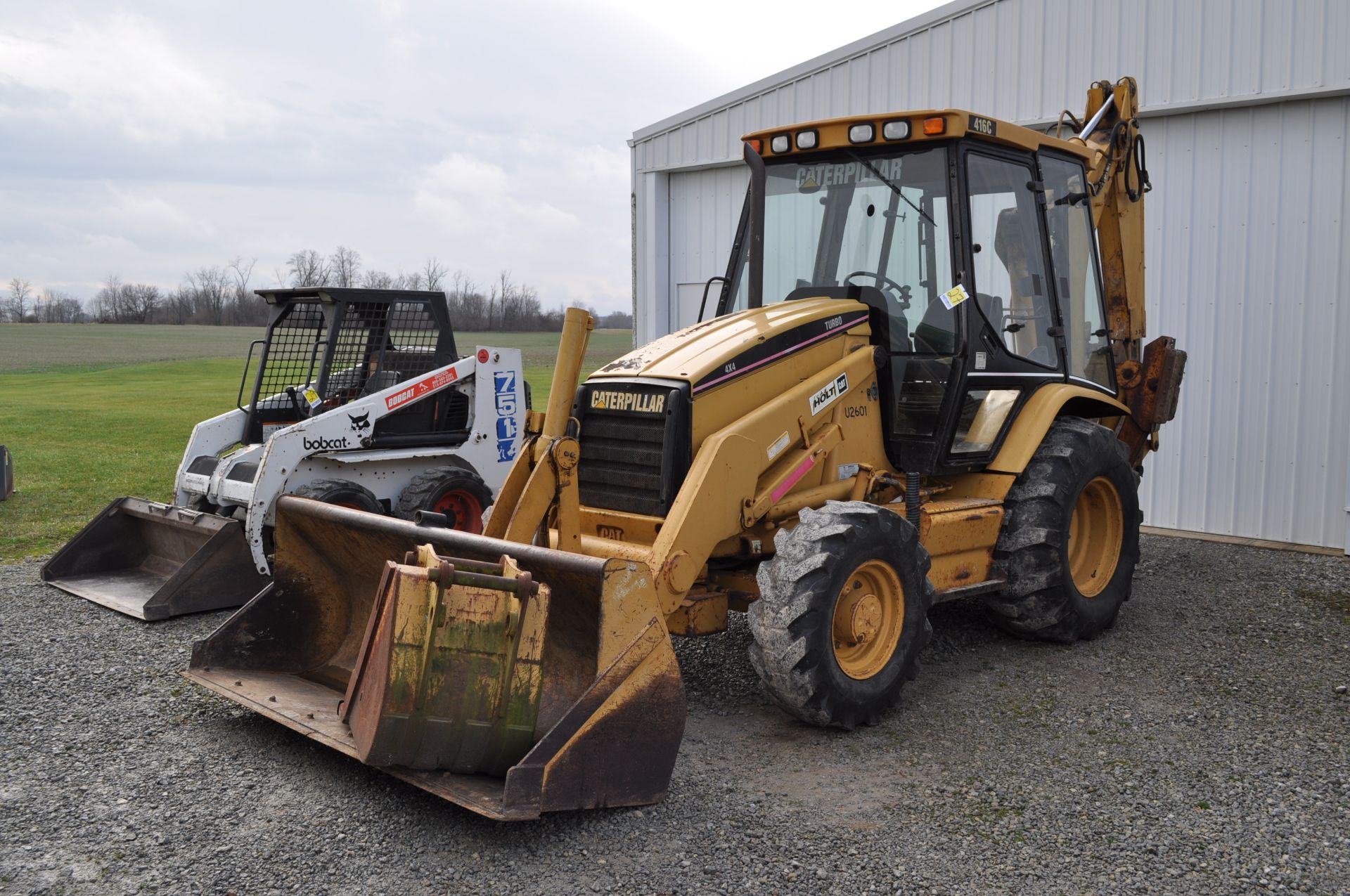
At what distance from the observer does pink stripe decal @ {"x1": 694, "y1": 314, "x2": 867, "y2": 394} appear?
5234 mm

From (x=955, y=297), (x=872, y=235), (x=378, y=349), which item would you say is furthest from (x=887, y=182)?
(x=378, y=349)

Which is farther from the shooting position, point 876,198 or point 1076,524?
point 1076,524

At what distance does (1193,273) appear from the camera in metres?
9.66

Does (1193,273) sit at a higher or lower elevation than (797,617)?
higher

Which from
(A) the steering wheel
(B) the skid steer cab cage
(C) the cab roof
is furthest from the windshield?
(B) the skid steer cab cage

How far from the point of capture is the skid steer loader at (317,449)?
7.59 metres

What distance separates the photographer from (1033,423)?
6234mm

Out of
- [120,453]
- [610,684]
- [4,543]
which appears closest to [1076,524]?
[610,684]

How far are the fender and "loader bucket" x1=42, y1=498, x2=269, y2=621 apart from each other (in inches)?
188

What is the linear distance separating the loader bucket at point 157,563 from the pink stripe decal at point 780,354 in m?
3.78

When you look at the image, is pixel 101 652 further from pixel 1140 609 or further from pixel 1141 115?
pixel 1141 115

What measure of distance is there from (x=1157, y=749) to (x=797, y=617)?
170 centimetres

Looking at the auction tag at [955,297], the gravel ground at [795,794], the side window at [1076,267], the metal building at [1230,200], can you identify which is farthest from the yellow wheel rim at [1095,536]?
the metal building at [1230,200]

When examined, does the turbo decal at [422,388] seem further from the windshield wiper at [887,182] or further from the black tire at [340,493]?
the windshield wiper at [887,182]
